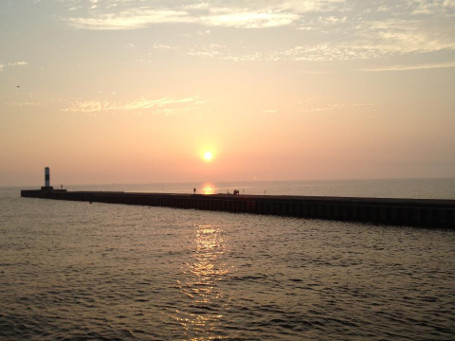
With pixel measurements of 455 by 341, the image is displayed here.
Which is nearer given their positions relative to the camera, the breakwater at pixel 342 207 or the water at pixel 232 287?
the water at pixel 232 287

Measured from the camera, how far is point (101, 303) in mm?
19141

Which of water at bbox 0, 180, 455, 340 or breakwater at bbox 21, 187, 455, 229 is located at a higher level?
breakwater at bbox 21, 187, 455, 229

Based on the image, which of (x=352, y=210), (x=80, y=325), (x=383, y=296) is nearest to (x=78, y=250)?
(x=80, y=325)

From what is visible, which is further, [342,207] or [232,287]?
[342,207]

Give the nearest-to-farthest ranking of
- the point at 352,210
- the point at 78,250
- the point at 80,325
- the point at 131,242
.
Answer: the point at 80,325, the point at 78,250, the point at 131,242, the point at 352,210

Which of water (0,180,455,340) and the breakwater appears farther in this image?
the breakwater

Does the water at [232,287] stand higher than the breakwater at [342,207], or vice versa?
the breakwater at [342,207]

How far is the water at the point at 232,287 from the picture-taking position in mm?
15844

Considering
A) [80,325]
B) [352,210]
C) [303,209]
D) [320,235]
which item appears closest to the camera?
[80,325]

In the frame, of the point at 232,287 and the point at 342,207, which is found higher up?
the point at 342,207

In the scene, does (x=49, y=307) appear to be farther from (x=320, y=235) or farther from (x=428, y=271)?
(x=320, y=235)

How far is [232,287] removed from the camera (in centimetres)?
2175

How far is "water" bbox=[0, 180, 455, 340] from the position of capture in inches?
624

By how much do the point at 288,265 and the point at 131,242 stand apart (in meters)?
16.6
